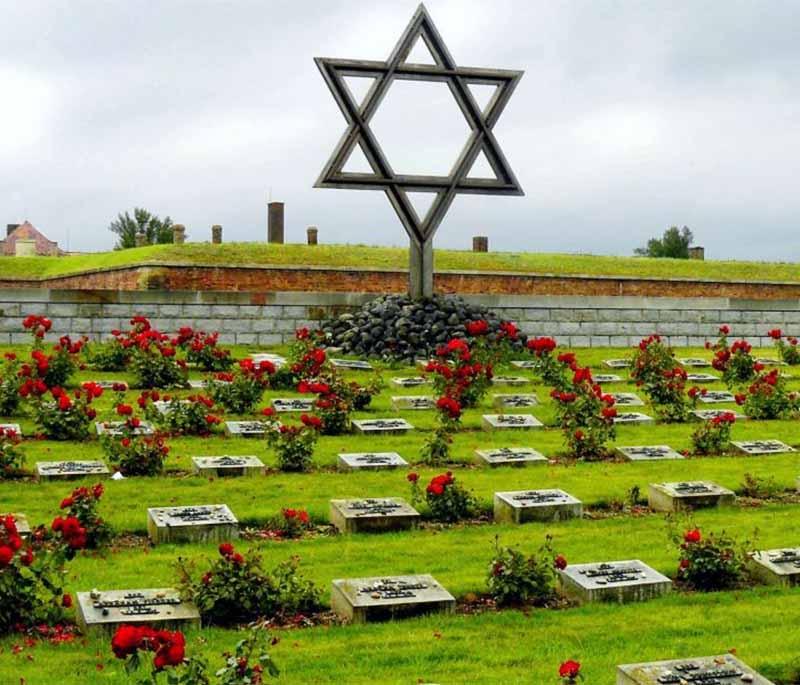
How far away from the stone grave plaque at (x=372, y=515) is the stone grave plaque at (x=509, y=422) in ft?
12.4

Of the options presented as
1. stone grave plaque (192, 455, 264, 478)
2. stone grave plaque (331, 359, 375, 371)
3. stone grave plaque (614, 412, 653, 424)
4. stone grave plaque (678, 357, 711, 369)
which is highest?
stone grave plaque (331, 359, 375, 371)

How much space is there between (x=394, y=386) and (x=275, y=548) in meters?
6.98

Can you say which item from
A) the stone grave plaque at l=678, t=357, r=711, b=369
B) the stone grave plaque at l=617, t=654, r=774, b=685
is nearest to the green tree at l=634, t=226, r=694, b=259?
the stone grave plaque at l=678, t=357, r=711, b=369

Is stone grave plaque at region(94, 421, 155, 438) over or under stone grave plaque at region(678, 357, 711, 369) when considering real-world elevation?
under

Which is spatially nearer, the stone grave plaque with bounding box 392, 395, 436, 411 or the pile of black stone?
the stone grave plaque with bounding box 392, 395, 436, 411

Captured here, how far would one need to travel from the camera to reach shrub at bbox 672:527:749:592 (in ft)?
22.4

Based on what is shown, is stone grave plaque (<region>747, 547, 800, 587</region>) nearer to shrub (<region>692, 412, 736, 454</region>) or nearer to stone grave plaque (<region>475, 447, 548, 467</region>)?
stone grave plaque (<region>475, 447, 548, 467</region>)

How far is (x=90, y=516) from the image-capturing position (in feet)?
23.8

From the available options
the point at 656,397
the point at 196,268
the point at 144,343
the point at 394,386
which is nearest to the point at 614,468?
the point at 656,397

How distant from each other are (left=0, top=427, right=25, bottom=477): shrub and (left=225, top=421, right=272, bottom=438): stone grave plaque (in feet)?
7.59

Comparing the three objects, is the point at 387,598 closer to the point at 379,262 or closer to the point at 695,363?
the point at 695,363

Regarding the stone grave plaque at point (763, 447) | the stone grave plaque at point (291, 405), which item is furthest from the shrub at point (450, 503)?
the stone grave plaque at point (291, 405)

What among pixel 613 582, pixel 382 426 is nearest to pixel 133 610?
pixel 613 582

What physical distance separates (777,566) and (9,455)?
5.68 meters
